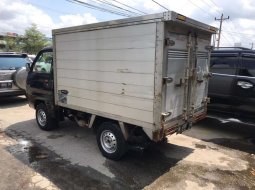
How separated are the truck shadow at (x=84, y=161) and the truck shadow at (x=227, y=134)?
3.85ft

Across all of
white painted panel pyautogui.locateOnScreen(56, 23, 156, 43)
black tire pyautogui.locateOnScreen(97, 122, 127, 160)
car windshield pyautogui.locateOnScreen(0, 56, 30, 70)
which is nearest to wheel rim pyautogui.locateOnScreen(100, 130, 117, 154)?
black tire pyautogui.locateOnScreen(97, 122, 127, 160)

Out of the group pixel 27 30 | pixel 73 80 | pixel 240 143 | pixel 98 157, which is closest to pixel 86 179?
pixel 98 157

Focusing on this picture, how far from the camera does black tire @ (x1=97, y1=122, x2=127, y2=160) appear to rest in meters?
4.79

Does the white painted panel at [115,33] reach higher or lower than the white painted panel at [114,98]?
higher

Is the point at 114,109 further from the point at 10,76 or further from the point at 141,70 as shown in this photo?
the point at 10,76

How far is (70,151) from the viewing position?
5547 millimetres

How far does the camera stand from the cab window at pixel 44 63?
6380 mm

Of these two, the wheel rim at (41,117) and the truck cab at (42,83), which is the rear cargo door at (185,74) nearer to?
the truck cab at (42,83)

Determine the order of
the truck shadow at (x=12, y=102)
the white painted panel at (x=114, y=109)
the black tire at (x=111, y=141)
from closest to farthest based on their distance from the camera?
the white painted panel at (x=114, y=109) → the black tire at (x=111, y=141) → the truck shadow at (x=12, y=102)

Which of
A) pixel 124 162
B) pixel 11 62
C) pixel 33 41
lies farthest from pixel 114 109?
pixel 33 41

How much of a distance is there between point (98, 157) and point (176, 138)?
216cm

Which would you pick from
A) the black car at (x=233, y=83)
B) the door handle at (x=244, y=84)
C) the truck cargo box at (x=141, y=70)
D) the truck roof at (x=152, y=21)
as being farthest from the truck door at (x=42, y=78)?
the door handle at (x=244, y=84)

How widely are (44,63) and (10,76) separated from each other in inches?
145

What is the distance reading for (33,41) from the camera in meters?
43.2
